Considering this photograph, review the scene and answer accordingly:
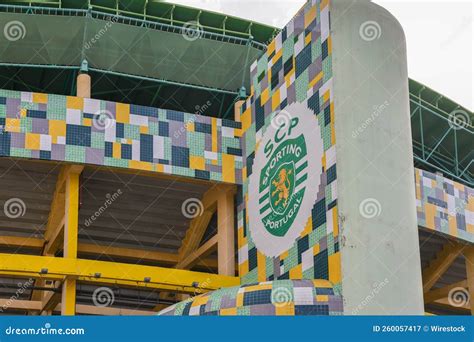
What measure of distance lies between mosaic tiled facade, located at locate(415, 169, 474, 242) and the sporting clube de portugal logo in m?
8.43

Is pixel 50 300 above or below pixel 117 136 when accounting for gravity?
below

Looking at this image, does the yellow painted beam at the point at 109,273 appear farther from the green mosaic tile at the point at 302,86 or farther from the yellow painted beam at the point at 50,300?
the green mosaic tile at the point at 302,86

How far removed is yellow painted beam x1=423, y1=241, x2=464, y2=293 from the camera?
157 feet

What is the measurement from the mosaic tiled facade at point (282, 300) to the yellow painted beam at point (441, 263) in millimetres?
17714

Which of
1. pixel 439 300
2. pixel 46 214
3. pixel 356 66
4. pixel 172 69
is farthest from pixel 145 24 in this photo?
pixel 439 300

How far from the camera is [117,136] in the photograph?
3891 cm

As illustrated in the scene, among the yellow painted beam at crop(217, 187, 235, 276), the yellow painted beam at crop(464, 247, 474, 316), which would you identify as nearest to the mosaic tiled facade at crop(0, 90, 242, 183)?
the yellow painted beam at crop(217, 187, 235, 276)

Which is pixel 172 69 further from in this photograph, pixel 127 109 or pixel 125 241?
pixel 125 241

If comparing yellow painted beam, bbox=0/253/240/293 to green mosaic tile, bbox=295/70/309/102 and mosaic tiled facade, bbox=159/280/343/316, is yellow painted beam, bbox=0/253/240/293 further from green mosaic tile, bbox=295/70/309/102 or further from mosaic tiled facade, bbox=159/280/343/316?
green mosaic tile, bbox=295/70/309/102

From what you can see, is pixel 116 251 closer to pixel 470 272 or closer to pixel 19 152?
pixel 19 152

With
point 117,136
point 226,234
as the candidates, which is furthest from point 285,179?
point 117,136

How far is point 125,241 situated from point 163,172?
8129 mm

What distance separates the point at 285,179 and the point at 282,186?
30 cm

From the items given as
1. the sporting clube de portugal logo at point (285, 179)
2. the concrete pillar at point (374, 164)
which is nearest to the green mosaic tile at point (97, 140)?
the sporting clube de portugal logo at point (285, 179)
